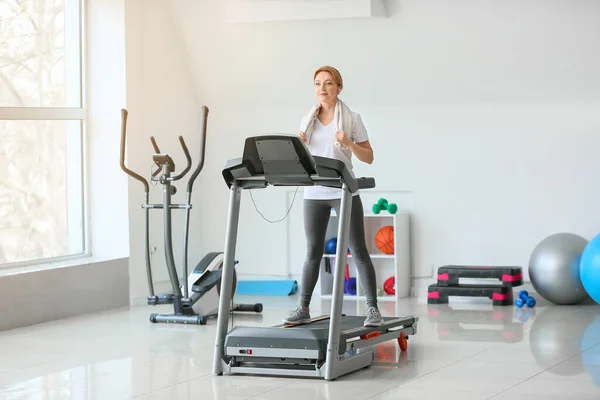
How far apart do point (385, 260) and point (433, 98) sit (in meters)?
1.55

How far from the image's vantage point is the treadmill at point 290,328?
4633 millimetres

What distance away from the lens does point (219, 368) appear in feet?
16.1

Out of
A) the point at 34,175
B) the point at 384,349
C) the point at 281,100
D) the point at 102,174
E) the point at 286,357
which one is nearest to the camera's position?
the point at 286,357

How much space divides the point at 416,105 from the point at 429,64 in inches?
18.0

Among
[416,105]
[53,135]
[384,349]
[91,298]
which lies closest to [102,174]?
[53,135]

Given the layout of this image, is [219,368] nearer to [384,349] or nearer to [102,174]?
[384,349]

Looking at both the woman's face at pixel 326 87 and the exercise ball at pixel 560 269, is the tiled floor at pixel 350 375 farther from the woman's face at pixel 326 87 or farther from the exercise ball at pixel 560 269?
the woman's face at pixel 326 87

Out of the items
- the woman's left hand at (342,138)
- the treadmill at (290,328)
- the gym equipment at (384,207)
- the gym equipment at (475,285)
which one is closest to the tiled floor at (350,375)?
the treadmill at (290,328)

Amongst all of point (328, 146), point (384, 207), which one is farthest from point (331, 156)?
point (384, 207)

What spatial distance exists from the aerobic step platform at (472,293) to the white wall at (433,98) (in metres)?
0.57

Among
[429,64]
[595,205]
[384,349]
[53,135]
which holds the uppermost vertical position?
[429,64]

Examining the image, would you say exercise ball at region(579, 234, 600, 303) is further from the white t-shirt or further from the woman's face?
the woman's face

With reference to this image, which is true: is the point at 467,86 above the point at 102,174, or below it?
above

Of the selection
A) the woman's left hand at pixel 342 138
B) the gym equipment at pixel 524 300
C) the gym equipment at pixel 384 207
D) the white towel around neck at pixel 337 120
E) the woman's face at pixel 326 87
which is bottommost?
the gym equipment at pixel 524 300
